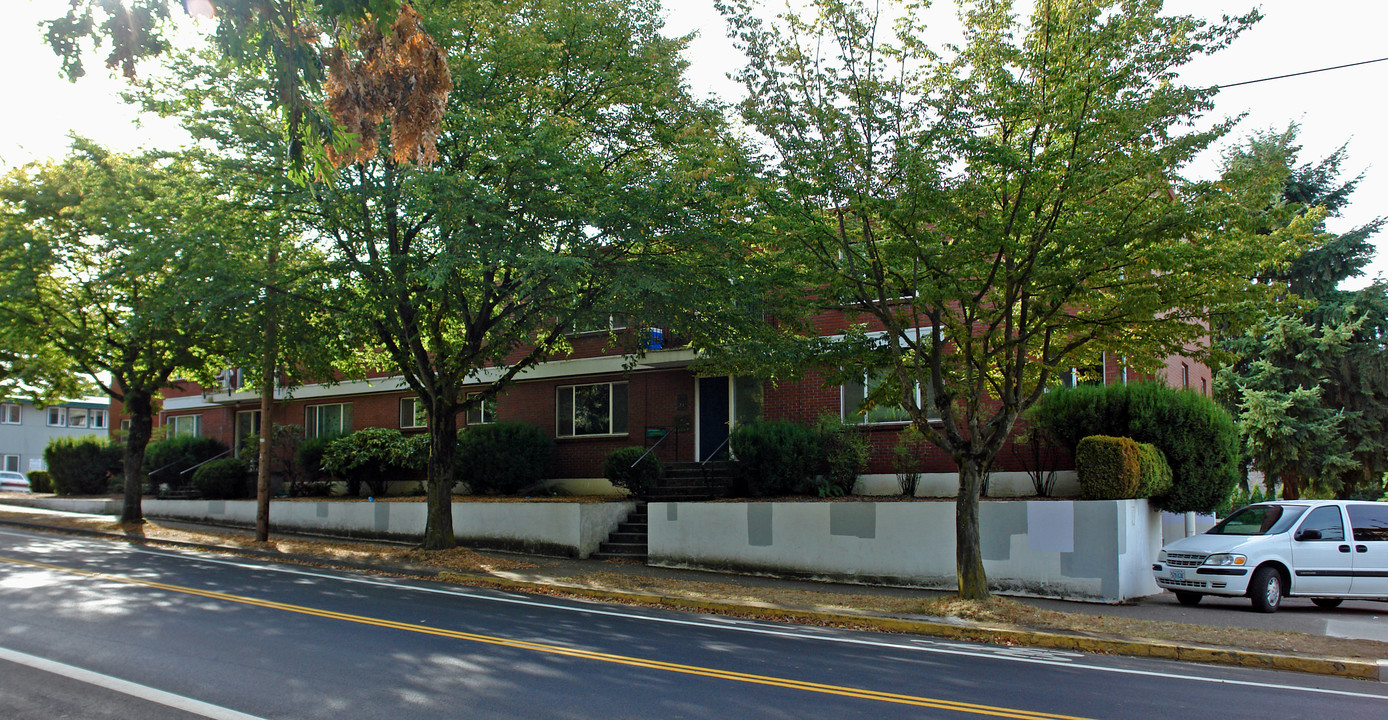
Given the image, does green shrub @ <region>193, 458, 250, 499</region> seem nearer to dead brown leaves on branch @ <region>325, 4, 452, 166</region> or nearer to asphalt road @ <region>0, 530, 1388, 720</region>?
asphalt road @ <region>0, 530, 1388, 720</region>

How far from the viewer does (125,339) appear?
22125 millimetres

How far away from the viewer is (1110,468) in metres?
13.5

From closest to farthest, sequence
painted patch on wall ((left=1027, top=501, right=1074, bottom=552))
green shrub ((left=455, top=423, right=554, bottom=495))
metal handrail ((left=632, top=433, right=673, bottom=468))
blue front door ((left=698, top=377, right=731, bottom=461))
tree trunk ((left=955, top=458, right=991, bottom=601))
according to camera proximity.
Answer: tree trunk ((left=955, top=458, right=991, bottom=601)) < painted patch on wall ((left=1027, top=501, right=1074, bottom=552)) < metal handrail ((left=632, top=433, right=673, bottom=468)) < blue front door ((left=698, top=377, right=731, bottom=461)) < green shrub ((left=455, top=423, right=554, bottom=495))

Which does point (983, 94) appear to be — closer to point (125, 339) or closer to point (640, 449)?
point (640, 449)

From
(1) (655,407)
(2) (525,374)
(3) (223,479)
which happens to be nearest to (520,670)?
(1) (655,407)

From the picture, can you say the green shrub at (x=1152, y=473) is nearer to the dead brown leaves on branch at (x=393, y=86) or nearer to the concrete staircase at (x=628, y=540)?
the concrete staircase at (x=628, y=540)

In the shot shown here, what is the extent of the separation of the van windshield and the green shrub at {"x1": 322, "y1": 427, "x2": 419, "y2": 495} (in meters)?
19.0

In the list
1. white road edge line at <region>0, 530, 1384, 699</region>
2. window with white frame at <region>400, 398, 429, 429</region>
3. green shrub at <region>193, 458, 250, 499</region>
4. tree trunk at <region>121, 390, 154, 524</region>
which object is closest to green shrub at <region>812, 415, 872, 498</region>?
white road edge line at <region>0, 530, 1384, 699</region>

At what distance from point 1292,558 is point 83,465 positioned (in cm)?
3717

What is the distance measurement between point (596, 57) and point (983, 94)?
6.74m

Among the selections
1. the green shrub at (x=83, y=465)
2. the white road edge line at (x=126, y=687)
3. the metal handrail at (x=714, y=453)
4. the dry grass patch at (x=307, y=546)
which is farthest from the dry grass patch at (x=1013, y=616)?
the green shrub at (x=83, y=465)

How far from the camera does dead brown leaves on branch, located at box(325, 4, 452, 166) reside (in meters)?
6.97

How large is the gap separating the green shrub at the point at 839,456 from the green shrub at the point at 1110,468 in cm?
474

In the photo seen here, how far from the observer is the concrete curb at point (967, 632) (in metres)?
9.12
